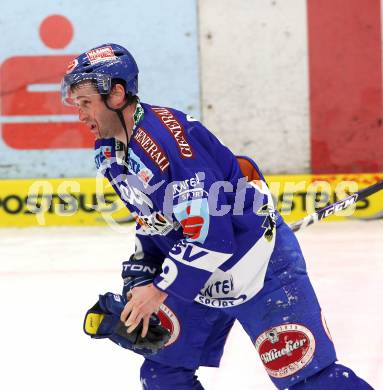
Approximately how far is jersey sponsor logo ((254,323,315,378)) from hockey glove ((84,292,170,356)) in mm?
255

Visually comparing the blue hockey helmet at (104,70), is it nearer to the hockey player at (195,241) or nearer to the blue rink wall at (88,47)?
the hockey player at (195,241)

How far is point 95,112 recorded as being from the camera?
2.21 meters

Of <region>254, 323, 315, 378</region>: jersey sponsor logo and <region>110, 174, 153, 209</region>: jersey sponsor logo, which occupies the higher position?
<region>110, 174, 153, 209</region>: jersey sponsor logo

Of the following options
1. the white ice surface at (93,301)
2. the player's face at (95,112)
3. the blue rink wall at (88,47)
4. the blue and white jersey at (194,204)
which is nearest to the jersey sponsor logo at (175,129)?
the blue and white jersey at (194,204)

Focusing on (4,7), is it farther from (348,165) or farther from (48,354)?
(48,354)

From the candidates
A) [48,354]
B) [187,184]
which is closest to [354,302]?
[48,354]

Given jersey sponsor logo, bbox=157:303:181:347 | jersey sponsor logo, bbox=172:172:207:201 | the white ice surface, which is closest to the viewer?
jersey sponsor logo, bbox=172:172:207:201

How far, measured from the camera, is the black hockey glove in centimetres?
A: 248

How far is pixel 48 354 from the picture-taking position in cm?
357

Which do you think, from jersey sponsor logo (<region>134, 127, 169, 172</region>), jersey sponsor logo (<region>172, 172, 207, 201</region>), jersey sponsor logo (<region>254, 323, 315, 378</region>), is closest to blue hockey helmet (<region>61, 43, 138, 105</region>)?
jersey sponsor logo (<region>134, 127, 169, 172</region>)

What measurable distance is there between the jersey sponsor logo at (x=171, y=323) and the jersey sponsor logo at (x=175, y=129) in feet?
1.63

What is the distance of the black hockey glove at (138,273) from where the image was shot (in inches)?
97.7

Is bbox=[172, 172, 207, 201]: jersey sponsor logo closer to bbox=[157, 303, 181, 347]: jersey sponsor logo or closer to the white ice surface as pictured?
bbox=[157, 303, 181, 347]: jersey sponsor logo

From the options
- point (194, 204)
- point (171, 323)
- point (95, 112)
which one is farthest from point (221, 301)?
point (95, 112)
